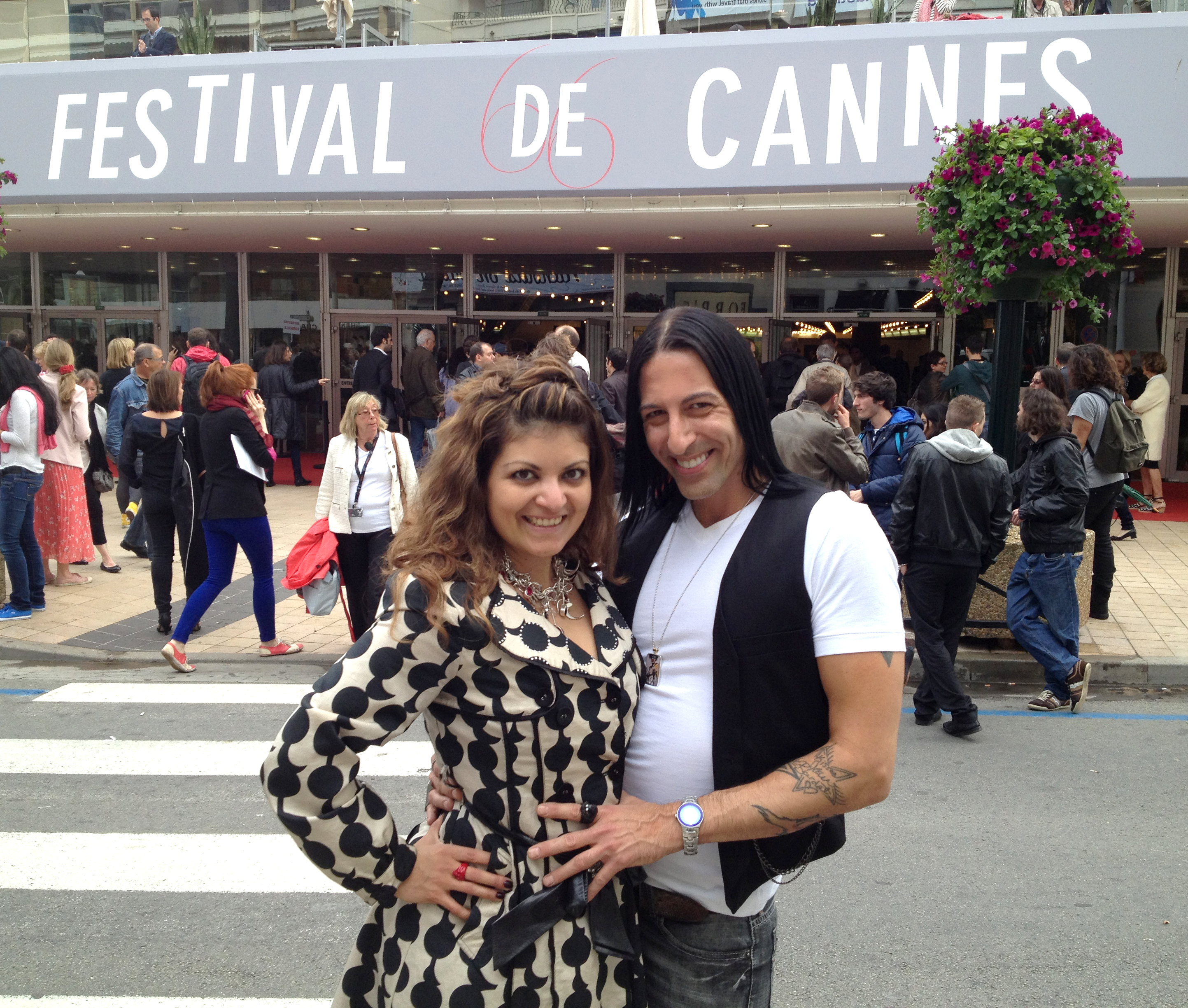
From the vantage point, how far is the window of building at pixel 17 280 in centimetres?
1780

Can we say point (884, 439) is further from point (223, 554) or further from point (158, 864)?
point (158, 864)

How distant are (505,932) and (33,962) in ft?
8.68

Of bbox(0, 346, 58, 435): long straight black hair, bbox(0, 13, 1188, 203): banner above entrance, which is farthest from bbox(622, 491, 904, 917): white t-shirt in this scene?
bbox(0, 13, 1188, 203): banner above entrance

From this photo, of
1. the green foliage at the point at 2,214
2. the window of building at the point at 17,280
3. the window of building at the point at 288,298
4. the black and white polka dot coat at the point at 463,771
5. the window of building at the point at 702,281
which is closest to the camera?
the black and white polka dot coat at the point at 463,771

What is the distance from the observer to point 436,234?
1385 centimetres


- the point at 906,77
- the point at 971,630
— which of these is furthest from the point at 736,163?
the point at 971,630

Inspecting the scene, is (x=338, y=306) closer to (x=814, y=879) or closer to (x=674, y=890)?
(x=814, y=879)

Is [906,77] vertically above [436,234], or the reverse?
[906,77]

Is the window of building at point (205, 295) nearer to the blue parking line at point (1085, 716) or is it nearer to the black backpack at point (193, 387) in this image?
the black backpack at point (193, 387)

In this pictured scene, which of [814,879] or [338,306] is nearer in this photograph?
[814,879]

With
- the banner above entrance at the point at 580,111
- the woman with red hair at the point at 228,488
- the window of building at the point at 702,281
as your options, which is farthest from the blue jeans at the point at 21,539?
the window of building at the point at 702,281

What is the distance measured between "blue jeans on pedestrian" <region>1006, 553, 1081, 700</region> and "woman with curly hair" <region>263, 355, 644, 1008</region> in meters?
5.04

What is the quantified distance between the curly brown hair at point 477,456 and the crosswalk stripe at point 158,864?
2.67 meters

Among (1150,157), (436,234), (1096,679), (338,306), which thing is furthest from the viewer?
(338,306)
